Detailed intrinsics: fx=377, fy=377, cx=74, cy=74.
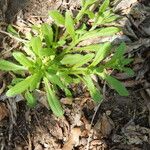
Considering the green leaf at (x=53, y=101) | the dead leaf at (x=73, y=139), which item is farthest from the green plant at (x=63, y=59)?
the dead leaf at (x=73, y=139)

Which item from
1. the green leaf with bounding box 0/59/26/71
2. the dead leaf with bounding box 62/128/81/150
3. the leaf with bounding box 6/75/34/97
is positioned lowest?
the dead leaf with bounding box 62/128/81/150

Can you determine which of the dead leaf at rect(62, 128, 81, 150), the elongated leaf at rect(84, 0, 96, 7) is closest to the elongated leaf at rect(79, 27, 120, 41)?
the elongated leaf at rect(84, 0, 96, 7)

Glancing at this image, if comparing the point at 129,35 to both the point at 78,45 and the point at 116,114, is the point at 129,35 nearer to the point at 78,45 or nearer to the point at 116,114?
the point at 78,45

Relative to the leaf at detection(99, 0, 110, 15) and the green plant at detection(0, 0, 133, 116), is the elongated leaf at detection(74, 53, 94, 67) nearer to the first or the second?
the green plant at detection(0, 0, 133, 116)

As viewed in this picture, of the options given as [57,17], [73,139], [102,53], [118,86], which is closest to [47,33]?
[57,17]

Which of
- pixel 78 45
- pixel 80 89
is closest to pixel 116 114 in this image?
pixel 80 89

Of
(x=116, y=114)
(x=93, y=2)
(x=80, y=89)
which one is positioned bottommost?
(x=116, y=114)

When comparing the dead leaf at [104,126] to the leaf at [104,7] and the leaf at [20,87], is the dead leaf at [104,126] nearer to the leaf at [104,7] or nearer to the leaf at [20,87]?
the leaf at [20,87]
